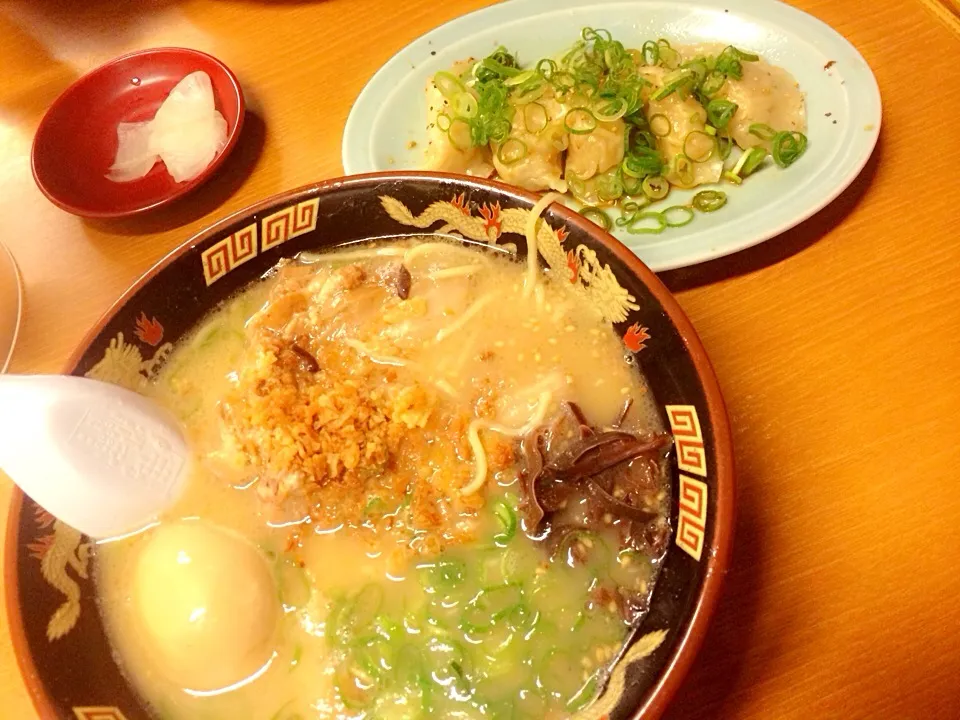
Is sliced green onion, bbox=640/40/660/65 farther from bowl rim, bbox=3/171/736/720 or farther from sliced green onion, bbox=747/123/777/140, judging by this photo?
bowl rim, bbox=3/171/736/720

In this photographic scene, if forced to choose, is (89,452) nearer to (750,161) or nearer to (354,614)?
(354,614)

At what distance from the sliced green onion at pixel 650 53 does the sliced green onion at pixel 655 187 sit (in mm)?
394

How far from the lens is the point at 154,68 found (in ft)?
6.86

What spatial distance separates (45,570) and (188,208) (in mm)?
1069

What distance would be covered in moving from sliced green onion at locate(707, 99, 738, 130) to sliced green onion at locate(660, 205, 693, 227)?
283 millimetres

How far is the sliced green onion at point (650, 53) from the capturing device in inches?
75.6

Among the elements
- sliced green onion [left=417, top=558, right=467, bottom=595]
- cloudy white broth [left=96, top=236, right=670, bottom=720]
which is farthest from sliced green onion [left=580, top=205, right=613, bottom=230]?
sliced green onion [left=417, top=558, right=467, bottom=595]

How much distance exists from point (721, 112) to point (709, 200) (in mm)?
290

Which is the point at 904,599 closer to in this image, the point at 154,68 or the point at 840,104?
the point at 840,104

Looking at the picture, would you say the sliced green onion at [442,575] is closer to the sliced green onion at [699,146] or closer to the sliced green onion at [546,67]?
the sliced green onion at [699,146]

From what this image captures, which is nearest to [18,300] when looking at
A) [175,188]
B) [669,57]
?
[175,188]

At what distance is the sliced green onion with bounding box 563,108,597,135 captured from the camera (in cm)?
178

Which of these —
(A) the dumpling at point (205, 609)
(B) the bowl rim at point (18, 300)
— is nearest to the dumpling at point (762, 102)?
(A) the dumpling at point (205, 609)

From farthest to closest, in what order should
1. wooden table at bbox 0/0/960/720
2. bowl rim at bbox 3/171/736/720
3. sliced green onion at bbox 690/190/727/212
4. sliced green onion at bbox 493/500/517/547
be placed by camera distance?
sliced green onion at bbox 690/190/727/212, sliced green onion at bbox 493/500/517/547, wooden table at bbox 0/0/960/720, bowl rim at bbox 3/171/736/720
